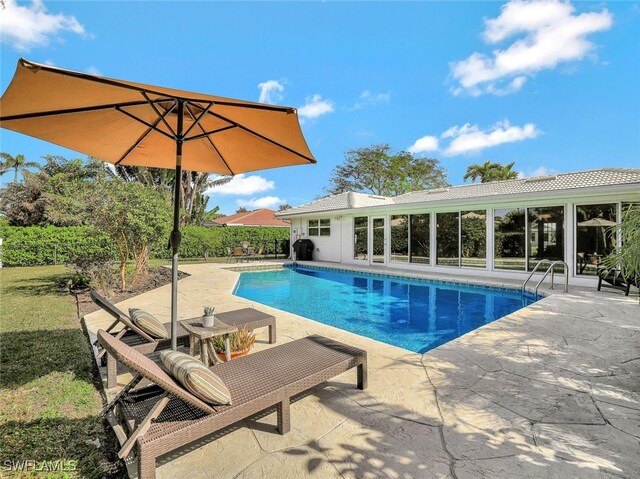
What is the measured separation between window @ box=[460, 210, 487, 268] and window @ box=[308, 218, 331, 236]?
314 inches

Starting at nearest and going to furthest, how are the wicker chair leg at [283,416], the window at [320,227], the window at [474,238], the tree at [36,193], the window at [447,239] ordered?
the wicker chair leg at [283,416] < the window at [474,238] < the window at [447,239] < the window at [320,227] < the tree at [36,193]

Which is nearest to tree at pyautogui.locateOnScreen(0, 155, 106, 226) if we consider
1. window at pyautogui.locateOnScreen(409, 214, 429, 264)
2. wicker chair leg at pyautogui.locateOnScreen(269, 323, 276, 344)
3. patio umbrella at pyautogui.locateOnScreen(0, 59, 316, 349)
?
window at pyautogui.locateOnScreen(409, 214, 429, 264)

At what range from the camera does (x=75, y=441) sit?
258cm

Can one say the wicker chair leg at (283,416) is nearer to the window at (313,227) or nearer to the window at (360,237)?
the window at (360,237)

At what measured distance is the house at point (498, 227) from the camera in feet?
32.0

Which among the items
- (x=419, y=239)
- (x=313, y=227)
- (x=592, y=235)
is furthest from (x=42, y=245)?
(x=592, y=235)

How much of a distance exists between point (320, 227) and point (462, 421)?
55.5 feet

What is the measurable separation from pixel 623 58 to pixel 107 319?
954 inches

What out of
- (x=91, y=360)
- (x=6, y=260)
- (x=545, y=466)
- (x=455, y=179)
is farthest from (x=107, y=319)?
(x=455, y=179)

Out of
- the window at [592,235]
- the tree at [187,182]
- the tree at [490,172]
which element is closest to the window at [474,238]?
the window at [592,235]

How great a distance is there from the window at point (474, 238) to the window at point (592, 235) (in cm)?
287

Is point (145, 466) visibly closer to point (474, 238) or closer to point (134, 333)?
point (134, 333)

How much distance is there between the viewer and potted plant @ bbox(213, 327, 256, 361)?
397cm

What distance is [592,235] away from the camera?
988 cm
